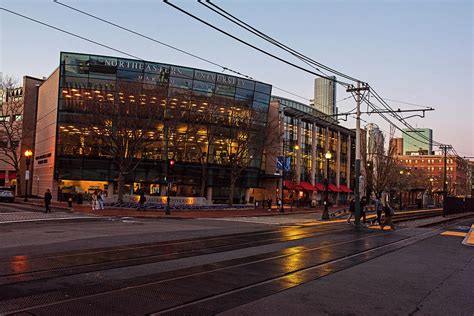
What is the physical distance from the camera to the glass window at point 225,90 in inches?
2153

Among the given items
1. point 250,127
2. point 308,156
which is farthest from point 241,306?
point 308,156

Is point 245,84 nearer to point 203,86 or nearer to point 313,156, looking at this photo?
point 203,86

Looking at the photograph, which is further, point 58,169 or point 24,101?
point 24,101

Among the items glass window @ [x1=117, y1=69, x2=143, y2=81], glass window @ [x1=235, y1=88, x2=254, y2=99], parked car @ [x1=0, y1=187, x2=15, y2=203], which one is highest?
glass window @ [x1=117, y1=69, x2=143, y2=81]

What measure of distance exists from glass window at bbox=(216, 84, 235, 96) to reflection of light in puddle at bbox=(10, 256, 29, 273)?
147 ft

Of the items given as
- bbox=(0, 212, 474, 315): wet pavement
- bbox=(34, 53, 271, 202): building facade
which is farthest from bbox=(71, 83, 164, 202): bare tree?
bbox=(0, 212, 474, 315): wet pavement

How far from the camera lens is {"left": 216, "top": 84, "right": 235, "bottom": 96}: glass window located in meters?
54.7

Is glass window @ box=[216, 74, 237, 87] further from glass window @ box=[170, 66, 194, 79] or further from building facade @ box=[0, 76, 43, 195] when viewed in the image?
building facade @ box=[0, 76, 43, 195]

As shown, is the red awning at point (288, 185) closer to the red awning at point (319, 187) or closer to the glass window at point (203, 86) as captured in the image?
the red awning at point (319, 187)

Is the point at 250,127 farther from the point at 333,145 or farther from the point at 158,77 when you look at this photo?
the point at 333,145

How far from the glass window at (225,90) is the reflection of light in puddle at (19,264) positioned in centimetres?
4493

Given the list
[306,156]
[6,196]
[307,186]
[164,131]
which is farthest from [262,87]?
[6,196]

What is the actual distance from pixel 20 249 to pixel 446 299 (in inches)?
458

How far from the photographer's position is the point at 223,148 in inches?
2109
